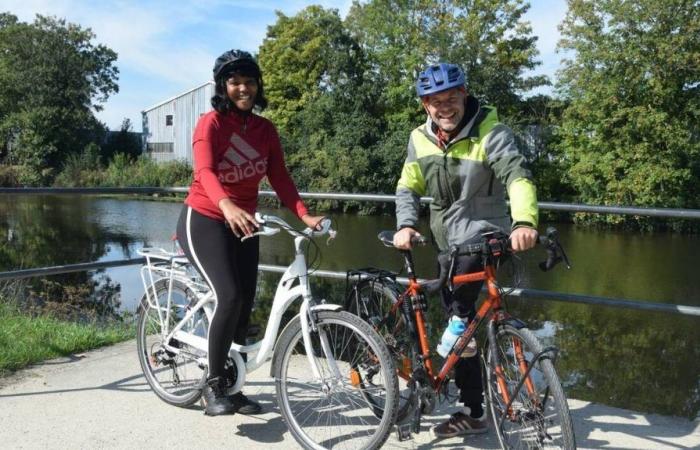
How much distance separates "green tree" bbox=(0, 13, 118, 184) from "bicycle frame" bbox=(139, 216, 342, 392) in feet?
163

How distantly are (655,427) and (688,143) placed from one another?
28253 mm

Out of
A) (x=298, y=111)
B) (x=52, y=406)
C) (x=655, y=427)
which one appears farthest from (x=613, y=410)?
(x=298, y=111)

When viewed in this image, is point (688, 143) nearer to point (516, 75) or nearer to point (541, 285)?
point (516, 75)

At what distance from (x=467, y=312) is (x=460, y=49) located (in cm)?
3658

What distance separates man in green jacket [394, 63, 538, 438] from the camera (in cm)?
288

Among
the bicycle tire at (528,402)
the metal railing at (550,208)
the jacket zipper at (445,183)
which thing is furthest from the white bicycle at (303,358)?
the metal railing at (550,208)

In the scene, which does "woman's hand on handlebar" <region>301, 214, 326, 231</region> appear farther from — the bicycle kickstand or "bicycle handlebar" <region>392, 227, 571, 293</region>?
the bicycle kickstand

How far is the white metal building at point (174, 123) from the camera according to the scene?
169ft

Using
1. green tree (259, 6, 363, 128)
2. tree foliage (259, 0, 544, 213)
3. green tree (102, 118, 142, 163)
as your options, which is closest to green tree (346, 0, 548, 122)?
tree foliage (259, 0, 544, 213)

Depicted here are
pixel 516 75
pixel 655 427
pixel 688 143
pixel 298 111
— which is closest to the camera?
pixel 655 427

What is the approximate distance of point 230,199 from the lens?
3258mm

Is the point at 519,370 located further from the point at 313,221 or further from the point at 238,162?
the point at 238,162

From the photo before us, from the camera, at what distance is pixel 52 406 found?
3.59 meters

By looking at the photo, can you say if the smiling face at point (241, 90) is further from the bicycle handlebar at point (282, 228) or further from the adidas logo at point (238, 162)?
the bicycle handlebar at point (282, 228)
